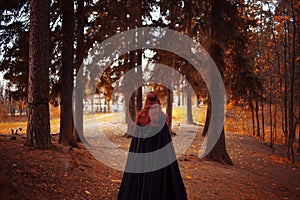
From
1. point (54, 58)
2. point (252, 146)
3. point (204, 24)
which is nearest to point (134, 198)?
point (54, 58)

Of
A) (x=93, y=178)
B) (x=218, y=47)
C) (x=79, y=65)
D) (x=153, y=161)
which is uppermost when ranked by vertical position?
(x=218, y=47)

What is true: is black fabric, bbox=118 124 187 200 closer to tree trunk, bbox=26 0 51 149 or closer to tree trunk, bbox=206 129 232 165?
tree trunk, bbox=26 0 51 149

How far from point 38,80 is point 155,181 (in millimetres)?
4528

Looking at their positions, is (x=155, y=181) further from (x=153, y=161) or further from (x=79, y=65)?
(x=79, y=65)

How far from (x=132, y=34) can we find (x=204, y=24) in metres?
6.00

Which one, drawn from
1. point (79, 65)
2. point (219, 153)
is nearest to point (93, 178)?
point (219, 153)

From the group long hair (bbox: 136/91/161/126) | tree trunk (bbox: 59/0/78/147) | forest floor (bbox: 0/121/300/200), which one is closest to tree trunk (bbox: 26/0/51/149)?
forest floor (bbox: 0/121/300/200)

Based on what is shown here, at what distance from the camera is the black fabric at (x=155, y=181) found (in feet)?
15.8

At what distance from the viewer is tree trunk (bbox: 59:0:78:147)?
10.1 m

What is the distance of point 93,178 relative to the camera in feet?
22.3

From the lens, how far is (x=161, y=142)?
4852mm

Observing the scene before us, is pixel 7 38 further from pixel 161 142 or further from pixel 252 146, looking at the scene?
pixel 252 146

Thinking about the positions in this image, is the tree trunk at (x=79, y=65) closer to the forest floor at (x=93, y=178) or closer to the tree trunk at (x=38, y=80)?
the tree trunk at (x=38, y=80)

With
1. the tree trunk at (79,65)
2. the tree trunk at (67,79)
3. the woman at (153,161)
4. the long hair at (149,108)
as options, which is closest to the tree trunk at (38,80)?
the tree trunk at (67,79)
